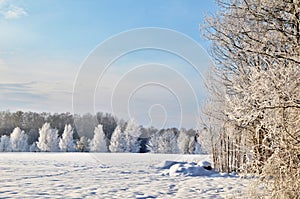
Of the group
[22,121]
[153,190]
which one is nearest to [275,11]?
[153,190]

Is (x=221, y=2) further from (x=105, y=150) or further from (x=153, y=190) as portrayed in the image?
(x=105, y=150)

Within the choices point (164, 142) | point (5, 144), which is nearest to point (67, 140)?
point (5, 144)

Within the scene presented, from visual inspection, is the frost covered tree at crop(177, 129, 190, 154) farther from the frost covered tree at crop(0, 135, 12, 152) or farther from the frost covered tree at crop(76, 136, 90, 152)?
the frost covered tree at crop(0, 135, 12, 152)

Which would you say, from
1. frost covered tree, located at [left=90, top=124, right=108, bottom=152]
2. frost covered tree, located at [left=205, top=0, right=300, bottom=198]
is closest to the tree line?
frost covered tree, located at [left=90, top=124, right=108, bottom=152]

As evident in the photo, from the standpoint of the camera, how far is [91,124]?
30688mm

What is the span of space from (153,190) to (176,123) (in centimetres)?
954

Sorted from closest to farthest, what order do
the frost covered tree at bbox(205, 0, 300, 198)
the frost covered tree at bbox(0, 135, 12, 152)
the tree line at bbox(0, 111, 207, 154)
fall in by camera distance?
1. the frost covered tree at bbox(205, 0, 300, 198)
2. the tree line at bbox(0, 111, 207, 154)
3. the frost covered tree at bbox(0, 135, 12, 152)

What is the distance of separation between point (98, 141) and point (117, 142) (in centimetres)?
204

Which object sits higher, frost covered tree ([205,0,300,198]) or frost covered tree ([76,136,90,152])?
frost covered tree ([205,0,300,198])

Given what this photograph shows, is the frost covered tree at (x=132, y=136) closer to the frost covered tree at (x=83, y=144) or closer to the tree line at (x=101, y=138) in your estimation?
the tree line at (x=101, y=138)

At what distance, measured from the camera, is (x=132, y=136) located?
32719mm

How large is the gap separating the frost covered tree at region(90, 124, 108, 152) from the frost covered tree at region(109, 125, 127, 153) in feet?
2.93

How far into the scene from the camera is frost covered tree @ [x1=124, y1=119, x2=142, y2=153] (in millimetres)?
30922

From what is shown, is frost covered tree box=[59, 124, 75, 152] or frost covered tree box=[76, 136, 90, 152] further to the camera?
frost covered tree box=[59, 124, 75, 152]
